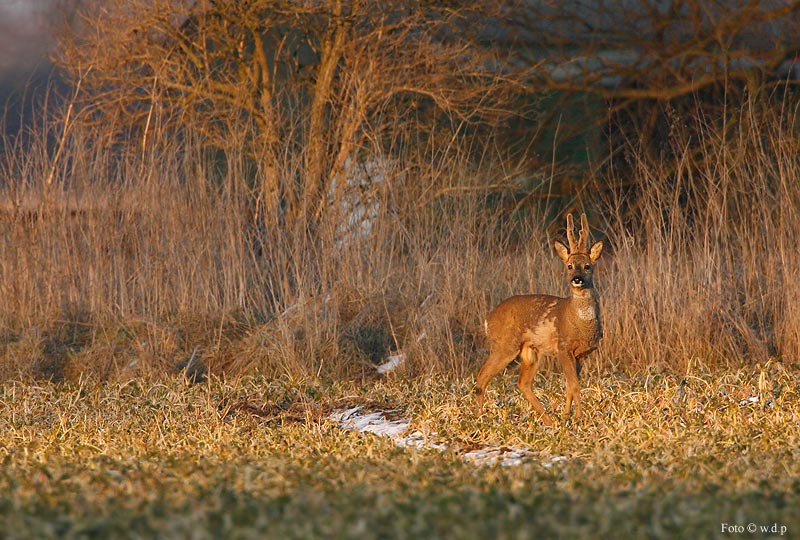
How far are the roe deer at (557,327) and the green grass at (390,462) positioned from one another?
0.80 feet

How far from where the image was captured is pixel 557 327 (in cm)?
512

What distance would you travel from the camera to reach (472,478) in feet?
12.2

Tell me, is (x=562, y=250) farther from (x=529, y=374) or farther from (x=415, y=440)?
(x=415, y=440)

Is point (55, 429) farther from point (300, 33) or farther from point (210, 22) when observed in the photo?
point (300, 33)

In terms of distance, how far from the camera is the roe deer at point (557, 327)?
16.3 feet

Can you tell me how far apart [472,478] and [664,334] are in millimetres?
3964

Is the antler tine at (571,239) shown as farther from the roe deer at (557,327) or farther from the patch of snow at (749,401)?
the patch of snow at (749,401)

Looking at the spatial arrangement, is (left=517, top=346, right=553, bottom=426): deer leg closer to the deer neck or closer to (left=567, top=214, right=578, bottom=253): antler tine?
the deer neck

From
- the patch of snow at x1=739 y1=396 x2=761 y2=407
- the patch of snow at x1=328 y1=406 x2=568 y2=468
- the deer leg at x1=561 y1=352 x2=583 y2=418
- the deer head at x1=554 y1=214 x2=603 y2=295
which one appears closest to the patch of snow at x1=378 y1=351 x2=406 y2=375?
Answer: the patch of snow at x1=328 y1=406 x2=568 y2=468

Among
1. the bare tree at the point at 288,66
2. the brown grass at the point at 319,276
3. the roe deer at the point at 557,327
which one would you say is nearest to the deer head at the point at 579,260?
the roe deer at the point at 557,327

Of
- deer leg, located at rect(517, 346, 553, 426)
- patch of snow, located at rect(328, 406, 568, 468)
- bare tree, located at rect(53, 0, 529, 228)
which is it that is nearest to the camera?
patch of snow, located at rect(328, 406, 568, 468)

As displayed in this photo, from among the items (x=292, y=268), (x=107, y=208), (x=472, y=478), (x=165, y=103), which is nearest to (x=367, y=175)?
(x=292, y=268)

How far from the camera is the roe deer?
4.96 metres

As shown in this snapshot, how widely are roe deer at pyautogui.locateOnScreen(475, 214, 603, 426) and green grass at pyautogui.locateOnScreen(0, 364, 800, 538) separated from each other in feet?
0.80
